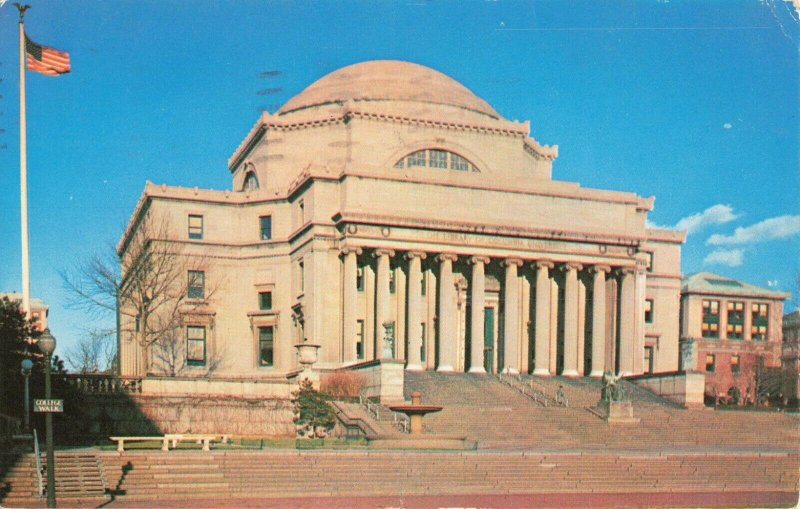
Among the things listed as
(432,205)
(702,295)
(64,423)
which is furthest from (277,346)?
(702,295)

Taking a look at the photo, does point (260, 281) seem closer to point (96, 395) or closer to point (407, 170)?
point (407, 170)

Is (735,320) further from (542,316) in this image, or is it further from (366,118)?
(366,118)

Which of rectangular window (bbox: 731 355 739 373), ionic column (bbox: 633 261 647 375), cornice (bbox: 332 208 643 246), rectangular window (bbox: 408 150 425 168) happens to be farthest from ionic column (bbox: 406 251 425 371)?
rectangular window (bbox: 731 355 739 373)

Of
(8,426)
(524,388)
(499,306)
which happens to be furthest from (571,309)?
(8,426)

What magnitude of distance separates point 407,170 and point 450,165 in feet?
25.5

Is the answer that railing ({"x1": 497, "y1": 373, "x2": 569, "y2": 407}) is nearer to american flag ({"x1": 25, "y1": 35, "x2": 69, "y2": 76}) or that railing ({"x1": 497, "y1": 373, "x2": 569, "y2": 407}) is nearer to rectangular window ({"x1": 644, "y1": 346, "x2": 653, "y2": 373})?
rectangular window ({"x1": 644, "y1": 346, "x2": 653, "y2": 373})

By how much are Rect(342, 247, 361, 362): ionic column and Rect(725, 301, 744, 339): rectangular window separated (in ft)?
157

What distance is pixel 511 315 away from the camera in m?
61.3

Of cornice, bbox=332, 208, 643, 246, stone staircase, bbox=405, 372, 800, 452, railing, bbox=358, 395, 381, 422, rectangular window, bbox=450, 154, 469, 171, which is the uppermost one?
rectangular window, bbox=450, 154, 469, 171

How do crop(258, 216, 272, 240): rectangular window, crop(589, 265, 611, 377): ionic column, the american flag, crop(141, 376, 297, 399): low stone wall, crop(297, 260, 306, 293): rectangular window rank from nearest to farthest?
the american flag → crop(141, 376, 297, 399): low stone wall → crop(297, 260, 306, 293): rectangular window → crop(589, 265, 611, 377): ionic column → crop(258, 216, 272, 240): rectangular window

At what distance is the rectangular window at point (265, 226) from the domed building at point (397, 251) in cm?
15

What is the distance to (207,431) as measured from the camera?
45.1m

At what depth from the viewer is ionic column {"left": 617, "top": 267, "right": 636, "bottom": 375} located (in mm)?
63688

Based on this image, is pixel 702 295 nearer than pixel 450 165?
No
